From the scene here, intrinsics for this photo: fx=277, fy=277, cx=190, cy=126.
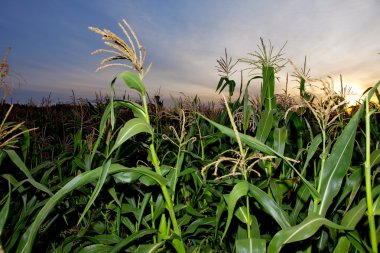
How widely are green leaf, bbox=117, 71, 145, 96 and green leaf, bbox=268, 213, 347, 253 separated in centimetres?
79

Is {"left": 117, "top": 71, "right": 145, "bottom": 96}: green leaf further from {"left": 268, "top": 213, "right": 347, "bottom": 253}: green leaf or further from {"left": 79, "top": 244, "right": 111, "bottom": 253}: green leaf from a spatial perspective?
{"left": 79, "top": 244, "right": 111, "bottom": 253}: green leaf

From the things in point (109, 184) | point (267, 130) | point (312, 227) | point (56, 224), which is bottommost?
point (56, 224)

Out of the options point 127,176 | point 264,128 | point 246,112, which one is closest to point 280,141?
point 264,128

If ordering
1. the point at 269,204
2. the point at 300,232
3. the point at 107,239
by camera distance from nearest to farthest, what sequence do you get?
the point at 300,232 → the point at 269,204 → the point at 107,239

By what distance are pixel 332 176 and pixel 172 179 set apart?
2.92ft

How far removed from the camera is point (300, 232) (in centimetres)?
97

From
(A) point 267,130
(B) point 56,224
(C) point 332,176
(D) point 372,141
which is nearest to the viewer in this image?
(C) point 332,176

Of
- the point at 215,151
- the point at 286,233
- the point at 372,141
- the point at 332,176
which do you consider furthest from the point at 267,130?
the point at 372,141

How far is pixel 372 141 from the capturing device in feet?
9.57

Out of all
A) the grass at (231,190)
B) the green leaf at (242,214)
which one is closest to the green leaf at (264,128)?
the grass at (231,190)

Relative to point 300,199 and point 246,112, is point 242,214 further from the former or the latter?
point 246,112

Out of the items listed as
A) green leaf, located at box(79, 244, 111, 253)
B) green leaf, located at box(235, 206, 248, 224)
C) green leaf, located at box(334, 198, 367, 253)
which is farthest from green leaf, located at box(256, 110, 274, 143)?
green leaf, located at box(79, 244, 111, 253)

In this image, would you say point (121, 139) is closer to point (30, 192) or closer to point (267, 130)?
point (267, 130)

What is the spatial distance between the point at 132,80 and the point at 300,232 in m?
0.88
